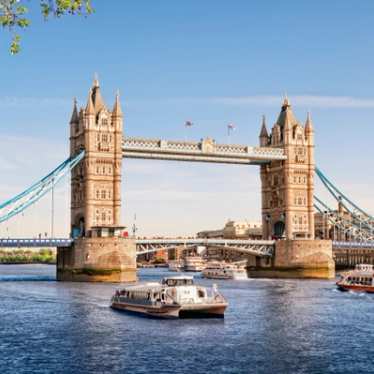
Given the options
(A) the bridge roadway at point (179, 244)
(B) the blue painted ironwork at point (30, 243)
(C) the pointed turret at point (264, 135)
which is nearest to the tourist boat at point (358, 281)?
(A) the bridge roadway at point (179, 244)

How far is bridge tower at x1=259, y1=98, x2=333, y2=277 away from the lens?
112 metres

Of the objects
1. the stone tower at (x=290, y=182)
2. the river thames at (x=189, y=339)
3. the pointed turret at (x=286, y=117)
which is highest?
the pointed turret at (x=286, y=117)

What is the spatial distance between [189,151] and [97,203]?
1481 cm

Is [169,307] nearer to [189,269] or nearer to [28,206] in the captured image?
[28,206]

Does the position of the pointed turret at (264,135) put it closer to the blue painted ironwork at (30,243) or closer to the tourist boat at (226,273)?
the tourist boat at (226,273)

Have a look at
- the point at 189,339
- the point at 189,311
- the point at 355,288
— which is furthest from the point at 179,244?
the point at 189,339

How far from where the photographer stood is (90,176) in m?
104

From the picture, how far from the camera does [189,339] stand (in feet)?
134

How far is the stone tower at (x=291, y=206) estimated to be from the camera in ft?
369

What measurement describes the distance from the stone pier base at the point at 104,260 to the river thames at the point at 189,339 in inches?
1283

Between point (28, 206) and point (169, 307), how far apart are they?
53686 millimetres

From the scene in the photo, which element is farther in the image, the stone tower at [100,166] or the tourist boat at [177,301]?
the stone tower at [100,166]

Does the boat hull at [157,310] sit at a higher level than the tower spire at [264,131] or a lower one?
lower

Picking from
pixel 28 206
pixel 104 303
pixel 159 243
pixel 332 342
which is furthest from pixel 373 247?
pixel 332 342
